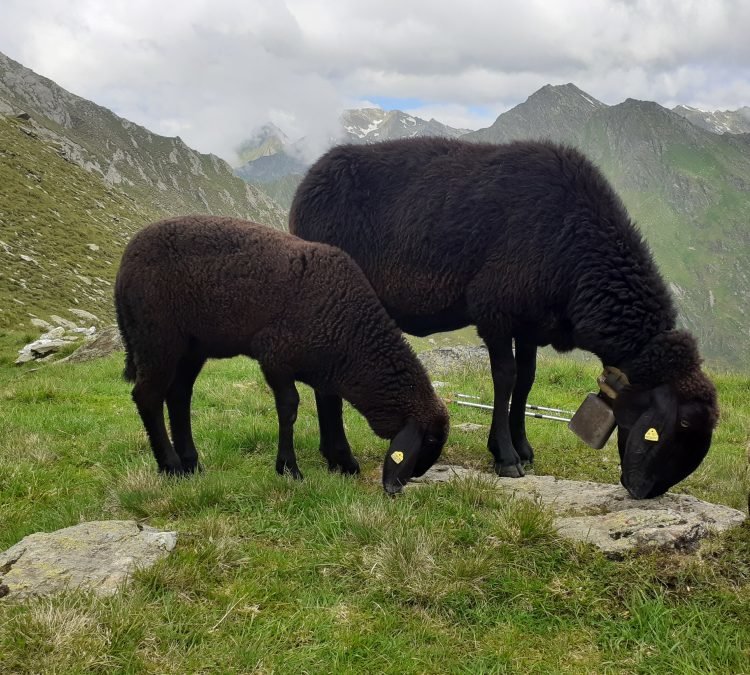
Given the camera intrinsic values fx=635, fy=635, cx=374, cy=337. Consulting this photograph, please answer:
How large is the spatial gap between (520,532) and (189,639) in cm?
239

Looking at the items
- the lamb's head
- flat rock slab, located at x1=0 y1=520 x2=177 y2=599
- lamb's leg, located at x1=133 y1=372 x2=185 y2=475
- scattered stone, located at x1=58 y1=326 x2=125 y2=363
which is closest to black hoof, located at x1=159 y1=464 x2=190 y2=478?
lamb's leg, located at x1=133 y1=372 x2=185 y2=475

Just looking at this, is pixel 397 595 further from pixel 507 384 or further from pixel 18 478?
pixel 18 478

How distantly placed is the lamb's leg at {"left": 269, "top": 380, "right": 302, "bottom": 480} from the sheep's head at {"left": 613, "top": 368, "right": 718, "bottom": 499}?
317 cm

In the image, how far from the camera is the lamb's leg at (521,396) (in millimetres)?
7367

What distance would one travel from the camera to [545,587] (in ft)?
13.8

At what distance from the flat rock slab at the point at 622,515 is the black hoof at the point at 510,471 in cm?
50

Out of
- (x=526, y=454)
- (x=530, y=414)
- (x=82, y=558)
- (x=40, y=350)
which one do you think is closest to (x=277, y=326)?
(x=82, y=558)

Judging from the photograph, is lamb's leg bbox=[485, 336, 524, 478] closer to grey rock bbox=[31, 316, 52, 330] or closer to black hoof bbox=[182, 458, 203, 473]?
black hoof bbox=[182, 458, 203, 473]

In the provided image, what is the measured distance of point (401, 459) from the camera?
5.91 meters

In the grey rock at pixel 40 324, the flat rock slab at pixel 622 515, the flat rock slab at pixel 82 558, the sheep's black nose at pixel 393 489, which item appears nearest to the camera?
the flat rock slab at pixel 82 558

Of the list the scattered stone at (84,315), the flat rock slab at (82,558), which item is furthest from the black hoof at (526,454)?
the scattered stone at (84,315)

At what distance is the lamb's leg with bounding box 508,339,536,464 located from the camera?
24.2 feet

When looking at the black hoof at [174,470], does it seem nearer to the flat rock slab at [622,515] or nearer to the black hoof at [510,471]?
the flat rock slab at [622,515]

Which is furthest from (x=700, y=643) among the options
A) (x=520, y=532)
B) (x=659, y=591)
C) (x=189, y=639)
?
(x=189, y=639)
